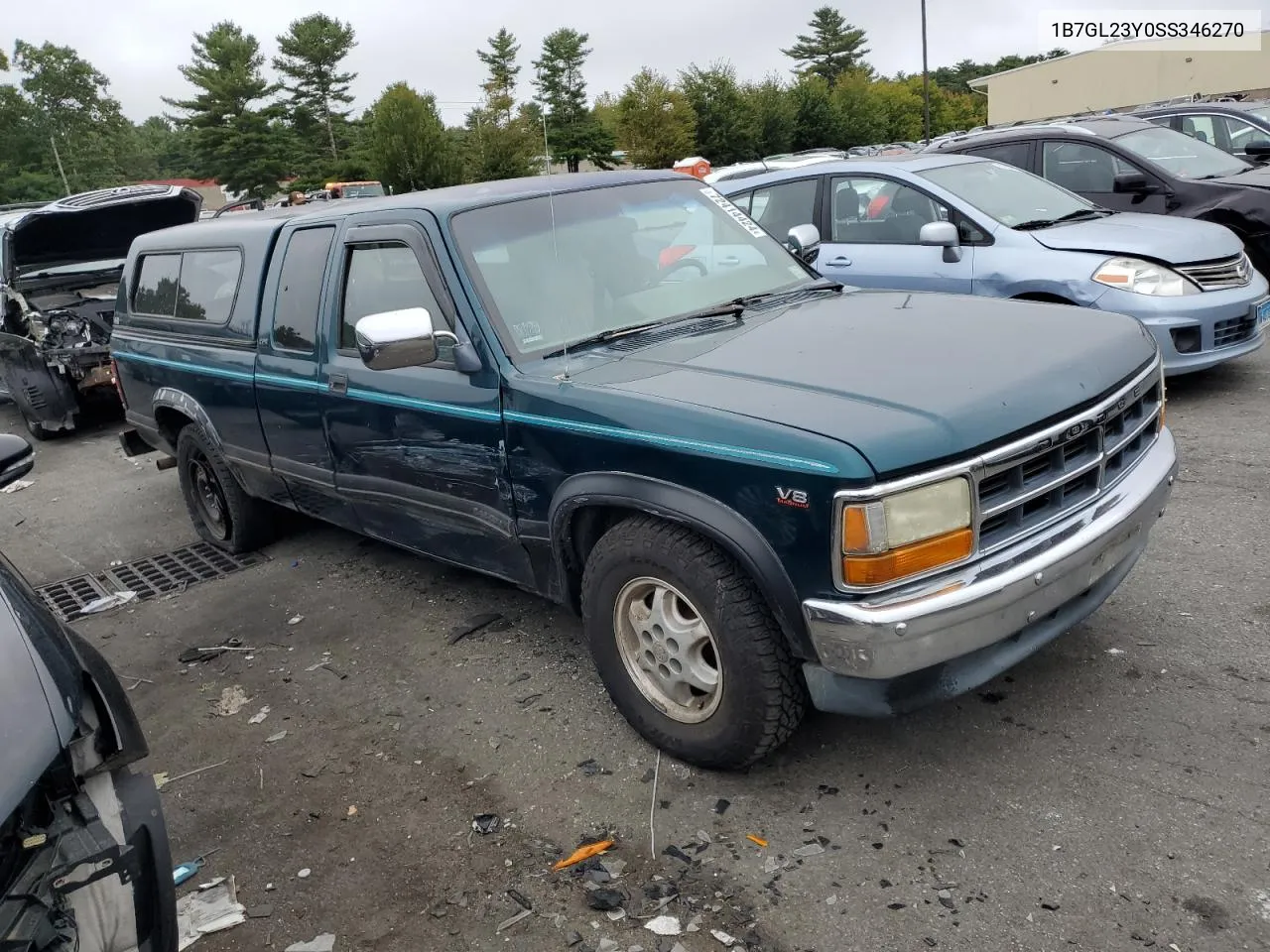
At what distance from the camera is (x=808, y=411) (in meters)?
2.65

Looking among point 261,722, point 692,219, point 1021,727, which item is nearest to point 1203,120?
point 692,219

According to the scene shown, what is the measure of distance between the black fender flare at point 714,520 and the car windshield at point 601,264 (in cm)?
66

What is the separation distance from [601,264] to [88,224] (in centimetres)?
759

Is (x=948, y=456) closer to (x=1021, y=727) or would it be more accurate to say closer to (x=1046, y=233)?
(x=1021, y=727)

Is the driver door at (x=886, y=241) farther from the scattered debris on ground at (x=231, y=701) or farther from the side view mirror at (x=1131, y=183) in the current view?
the scattered debris on ground at (x=231, y=701)

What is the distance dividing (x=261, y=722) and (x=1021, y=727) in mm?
2799

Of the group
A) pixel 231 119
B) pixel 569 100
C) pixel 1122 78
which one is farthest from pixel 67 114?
pixel 1122 78

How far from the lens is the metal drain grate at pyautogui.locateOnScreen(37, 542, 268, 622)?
538 centimetres

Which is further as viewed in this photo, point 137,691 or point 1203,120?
point 1203,120

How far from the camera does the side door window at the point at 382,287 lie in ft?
12.3

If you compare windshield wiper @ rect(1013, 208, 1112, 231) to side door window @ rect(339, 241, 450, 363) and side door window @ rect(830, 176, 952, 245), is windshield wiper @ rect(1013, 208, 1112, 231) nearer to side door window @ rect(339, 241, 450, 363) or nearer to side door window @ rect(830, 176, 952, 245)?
side door window @ rect(830, 176, 952, 245)

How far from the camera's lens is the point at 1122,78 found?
5134 centimetres

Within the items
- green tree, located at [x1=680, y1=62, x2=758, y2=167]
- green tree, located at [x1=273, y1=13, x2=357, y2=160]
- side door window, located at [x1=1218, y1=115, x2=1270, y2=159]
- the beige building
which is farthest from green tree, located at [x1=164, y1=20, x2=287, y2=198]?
side door window, located at [x1=1218, y1=115, x2=1270, y2=159]

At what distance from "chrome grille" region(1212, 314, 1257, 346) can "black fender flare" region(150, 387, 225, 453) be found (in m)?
5.99
